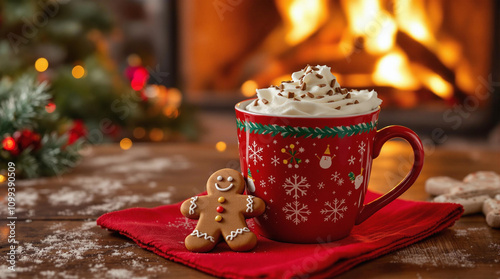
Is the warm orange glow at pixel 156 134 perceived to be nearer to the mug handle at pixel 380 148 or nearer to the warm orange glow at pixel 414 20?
the warm orange glow at pixel 414 20

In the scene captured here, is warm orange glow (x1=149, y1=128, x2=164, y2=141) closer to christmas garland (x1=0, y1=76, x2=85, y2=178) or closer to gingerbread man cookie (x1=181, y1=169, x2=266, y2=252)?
christmas garland (x1=0, y1=76, x2=85, y2=178)

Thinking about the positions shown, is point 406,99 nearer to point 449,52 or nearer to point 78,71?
point 449,52

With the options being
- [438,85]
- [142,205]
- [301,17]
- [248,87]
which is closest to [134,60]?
[248,87]

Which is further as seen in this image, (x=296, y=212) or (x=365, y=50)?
(x=365, y=50)

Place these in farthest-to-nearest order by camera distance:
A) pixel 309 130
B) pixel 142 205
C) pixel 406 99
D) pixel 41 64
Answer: pixel 406 99 → pixel 41 64 → pixel 142 205 → pixel 309 130

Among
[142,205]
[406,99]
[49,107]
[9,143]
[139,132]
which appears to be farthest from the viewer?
[406,99]

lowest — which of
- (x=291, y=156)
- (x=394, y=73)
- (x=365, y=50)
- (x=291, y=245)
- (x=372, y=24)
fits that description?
(x=291, y=245)

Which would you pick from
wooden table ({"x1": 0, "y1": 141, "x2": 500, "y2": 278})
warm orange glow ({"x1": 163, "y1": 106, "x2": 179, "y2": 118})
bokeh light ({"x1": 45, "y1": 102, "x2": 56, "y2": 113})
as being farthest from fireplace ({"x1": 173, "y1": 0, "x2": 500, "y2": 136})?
bokeh light ({"x1": 45, "y1": 102, "x2": 56, "y2": 113})

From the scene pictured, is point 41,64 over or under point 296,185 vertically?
over
